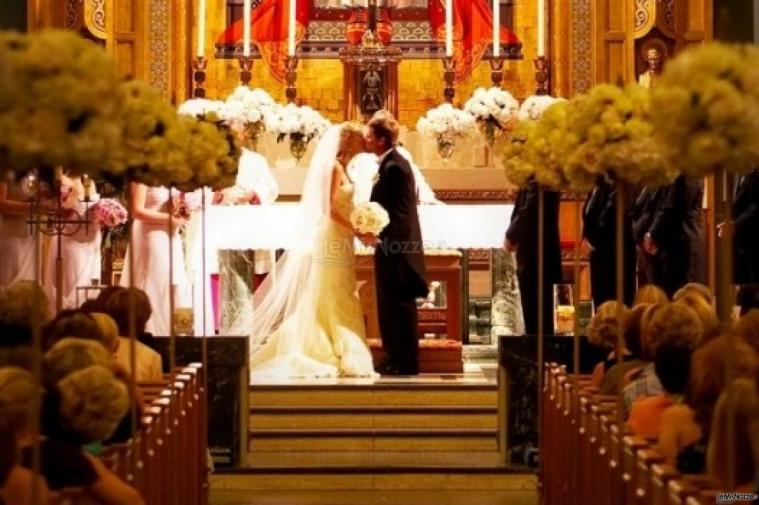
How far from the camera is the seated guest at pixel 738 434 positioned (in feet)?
14.3

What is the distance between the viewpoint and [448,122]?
13352 mm

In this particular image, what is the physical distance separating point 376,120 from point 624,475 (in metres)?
5.46

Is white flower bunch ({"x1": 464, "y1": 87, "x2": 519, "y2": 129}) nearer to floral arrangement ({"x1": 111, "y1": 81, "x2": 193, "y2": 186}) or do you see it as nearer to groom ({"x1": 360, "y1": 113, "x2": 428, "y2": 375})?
groom ({"x1": 360, "y1": 113, "x2": 428, "y2": 375})

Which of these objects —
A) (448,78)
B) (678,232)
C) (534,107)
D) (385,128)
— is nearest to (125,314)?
(385,128)

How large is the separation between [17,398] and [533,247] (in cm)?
671

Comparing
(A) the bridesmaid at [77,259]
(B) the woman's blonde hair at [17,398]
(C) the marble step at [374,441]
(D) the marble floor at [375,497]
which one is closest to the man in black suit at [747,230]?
(C) the marble step at [374,441]

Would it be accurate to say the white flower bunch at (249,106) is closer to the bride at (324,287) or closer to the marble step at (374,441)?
the bride at (324,287)

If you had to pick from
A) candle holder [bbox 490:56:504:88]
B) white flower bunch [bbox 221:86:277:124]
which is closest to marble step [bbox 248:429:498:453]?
white flower bunch [bbox 221:86:277:124]

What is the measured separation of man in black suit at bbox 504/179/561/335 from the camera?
10.9 metres

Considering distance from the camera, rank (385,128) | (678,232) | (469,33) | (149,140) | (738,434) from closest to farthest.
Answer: (738,434) < (149,140) < (678,232) < (385,128) < (469,33)

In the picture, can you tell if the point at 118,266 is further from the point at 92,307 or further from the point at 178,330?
the point at 92,307

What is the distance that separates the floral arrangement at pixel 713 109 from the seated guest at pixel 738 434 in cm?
63

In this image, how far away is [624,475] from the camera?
5.75m

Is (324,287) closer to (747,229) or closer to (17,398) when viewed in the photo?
(747,229)
